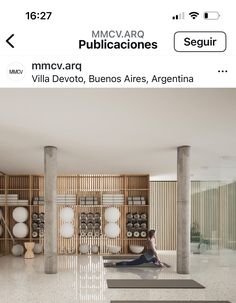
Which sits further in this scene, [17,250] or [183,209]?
[17,250]

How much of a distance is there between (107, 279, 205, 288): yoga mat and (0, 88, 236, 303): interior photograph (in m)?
0.02

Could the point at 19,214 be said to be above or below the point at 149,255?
above

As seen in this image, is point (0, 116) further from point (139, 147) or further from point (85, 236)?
point (85, 236)

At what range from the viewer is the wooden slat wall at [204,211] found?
15.9 m

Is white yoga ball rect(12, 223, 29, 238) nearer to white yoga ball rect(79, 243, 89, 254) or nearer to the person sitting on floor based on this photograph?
white yoga ball rect(79, 243, 89, 254)

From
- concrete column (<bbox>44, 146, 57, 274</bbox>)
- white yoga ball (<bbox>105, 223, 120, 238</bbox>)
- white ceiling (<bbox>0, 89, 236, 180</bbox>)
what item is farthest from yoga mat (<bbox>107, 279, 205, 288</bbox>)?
white yoga ball (<bbox>105, 223, 120, 238</bbox>)

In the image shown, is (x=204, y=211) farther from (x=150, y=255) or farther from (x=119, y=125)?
(x=119, y=125)

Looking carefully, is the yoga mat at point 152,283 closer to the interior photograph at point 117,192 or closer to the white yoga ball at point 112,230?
the interior photograph at point 117,192

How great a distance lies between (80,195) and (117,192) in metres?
1.57
